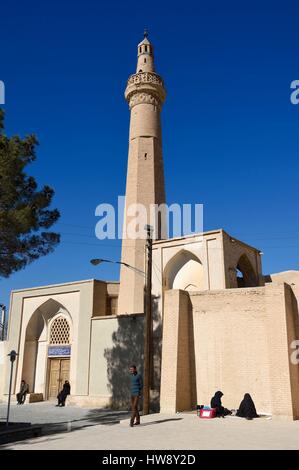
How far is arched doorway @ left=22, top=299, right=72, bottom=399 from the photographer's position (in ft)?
77.2

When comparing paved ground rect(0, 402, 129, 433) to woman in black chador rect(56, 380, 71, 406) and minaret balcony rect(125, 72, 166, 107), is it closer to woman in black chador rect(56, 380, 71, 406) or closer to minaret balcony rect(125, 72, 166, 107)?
woman in black chador rect(56, 380, 71, 406)

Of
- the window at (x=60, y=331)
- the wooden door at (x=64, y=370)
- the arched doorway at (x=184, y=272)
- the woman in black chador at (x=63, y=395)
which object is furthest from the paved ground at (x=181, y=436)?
the window at (x=60, y=331)

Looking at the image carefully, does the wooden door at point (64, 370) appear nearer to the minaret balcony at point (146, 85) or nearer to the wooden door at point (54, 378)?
the wooden door at point (54, 378)

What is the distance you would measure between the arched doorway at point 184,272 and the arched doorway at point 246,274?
2391mm

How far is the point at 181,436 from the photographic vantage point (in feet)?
31.6

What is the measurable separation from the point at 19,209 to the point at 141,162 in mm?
14700

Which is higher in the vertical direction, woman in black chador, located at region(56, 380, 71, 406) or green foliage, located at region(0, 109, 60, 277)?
green foliage, located at region(0, 109, 60, 277)

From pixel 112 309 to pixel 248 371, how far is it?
35.2 feet

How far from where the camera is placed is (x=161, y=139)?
2775 cm

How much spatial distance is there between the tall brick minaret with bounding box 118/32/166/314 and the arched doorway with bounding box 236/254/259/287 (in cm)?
502

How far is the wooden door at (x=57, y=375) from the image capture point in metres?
23.1

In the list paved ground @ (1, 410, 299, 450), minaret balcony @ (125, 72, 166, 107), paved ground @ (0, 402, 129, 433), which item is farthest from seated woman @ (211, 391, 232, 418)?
minaret balcony @ (125, 72, 166, 107)

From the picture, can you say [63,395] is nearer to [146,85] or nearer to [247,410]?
[247,410]
